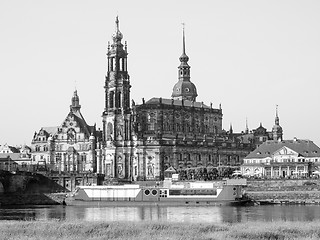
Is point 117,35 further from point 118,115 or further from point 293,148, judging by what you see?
point 293,148

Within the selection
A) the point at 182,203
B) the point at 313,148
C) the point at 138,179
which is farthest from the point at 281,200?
the point at 138,179

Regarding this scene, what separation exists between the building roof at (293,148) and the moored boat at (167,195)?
32.3 meters

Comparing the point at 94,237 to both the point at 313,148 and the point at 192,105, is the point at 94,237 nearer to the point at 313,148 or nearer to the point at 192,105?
the point at 313,148

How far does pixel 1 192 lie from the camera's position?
136750 mm

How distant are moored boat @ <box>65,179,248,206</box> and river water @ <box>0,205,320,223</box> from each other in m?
5.71

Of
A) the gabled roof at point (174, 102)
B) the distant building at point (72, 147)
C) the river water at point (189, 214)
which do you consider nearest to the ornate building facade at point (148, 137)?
the gabled roof at point (174, 102)

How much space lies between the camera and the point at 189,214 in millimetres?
95500

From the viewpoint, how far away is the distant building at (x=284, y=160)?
150m

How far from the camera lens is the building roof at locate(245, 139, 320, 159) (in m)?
153

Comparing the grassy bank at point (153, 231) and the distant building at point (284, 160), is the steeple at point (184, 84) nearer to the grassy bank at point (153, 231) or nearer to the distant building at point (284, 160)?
the distant building at point (284, 160)

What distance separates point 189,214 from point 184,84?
89.8m

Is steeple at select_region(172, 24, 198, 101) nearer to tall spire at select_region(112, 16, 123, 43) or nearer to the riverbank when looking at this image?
tall spire at select_region(112, 16, 123, 43)

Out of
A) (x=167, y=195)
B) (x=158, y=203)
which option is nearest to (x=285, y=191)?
(x=167, y=195)

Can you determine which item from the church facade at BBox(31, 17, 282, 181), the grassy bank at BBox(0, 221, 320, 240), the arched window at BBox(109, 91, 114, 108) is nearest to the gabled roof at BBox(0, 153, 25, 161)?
the church facade at BBox(31, 17, 282, 181)
